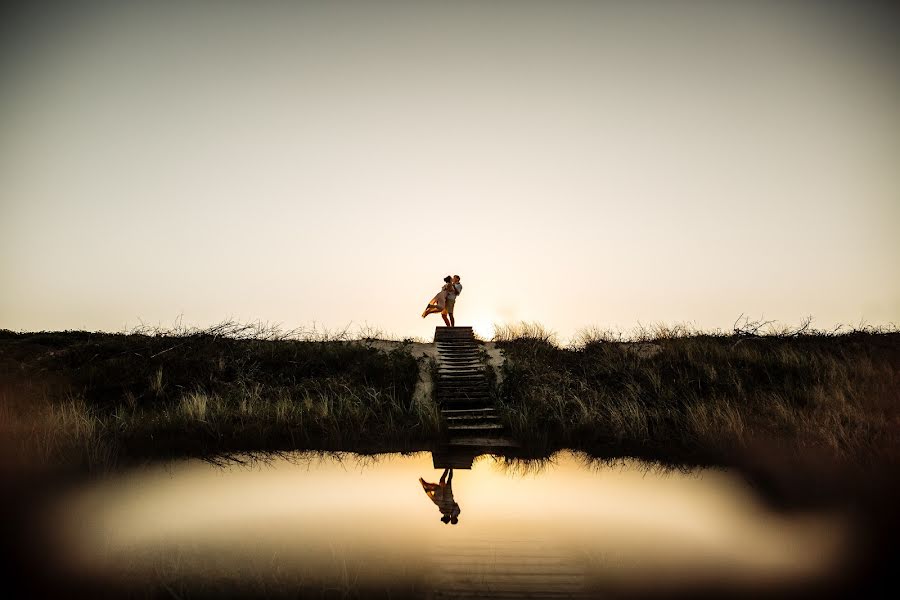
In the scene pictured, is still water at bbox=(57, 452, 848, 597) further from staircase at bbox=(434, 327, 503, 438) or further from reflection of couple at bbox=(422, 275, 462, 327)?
reflection of couple at bbox=(422, 275, 462, 327)

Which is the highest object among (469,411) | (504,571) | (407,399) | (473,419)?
(407,399)

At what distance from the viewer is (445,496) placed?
27.2 feet

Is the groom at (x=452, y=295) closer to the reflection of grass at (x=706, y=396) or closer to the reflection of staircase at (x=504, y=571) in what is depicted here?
the reflection of grass at (x=706, y=396)

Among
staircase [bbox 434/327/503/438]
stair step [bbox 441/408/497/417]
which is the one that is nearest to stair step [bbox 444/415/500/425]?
staircase [bbox 434/327/503/438]

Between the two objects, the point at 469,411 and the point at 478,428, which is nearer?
the point at 478,428

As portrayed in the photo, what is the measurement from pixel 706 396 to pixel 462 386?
6720 mm

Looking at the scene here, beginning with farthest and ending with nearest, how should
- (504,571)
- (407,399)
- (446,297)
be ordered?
(446,297) < (407,399) < (504,571)

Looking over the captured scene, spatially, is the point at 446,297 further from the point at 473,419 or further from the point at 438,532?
the point at 438,532

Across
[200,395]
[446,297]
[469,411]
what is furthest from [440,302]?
[200,395]

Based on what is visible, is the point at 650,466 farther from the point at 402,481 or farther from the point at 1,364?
the point at 1,364

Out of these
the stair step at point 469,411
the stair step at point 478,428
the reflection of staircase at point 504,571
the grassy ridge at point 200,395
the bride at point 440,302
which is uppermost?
the bride at point 440,302

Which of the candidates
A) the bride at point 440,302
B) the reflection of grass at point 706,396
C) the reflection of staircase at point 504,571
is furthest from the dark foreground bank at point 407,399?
the reflection of staircase at point 504,571

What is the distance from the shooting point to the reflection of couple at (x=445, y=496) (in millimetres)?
7330

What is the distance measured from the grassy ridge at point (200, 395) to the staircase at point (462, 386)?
867 millimetres
